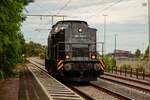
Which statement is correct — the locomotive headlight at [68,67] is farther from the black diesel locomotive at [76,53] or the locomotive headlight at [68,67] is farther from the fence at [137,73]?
the fence at [137,73]

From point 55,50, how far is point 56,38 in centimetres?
125

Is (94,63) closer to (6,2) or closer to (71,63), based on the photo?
(71,63)

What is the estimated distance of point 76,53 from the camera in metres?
33.5

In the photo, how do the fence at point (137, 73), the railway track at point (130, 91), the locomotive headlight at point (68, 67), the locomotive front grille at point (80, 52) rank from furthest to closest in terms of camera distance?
the fence at point (137, 73), the locomotive front grille at point (80, 52), the locomotive headlight at point (68, 67), the railway track at point (130, 91)

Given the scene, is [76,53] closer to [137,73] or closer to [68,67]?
[68,67]

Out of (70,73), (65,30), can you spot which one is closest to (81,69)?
(70,73)

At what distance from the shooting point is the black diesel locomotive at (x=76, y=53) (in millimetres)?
32594

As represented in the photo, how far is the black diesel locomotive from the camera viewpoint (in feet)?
107

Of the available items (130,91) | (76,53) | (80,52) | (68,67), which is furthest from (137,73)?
(130,91)

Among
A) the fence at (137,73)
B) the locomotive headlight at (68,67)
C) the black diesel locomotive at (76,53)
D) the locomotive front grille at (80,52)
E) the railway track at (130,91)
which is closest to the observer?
the railway track at (130,91)

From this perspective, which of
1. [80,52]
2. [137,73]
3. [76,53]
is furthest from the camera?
[137,73]

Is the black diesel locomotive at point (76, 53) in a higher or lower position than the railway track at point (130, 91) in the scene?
higher

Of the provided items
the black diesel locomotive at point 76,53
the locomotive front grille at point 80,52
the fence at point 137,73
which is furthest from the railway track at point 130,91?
the fence at point 137,73

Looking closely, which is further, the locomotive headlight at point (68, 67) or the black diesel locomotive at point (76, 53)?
the black diesel locomotive at point (76, 53)
